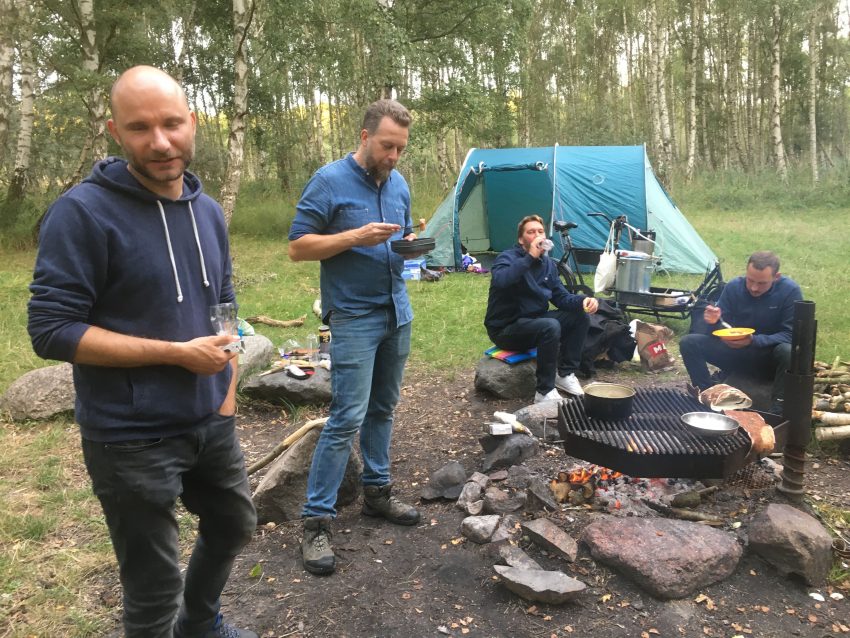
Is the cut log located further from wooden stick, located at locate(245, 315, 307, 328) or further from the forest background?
the forest background

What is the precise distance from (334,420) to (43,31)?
502 inches

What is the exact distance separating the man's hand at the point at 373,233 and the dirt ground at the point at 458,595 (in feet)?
4.59

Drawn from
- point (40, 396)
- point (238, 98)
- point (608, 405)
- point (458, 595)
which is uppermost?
point (238, 98)

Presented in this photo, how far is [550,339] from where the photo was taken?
4492 mm

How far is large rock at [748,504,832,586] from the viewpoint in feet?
7.80

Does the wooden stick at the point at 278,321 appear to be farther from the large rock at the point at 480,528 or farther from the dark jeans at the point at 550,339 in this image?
the large rock at the point at 480,528

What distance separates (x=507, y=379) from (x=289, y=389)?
1691 millimetres

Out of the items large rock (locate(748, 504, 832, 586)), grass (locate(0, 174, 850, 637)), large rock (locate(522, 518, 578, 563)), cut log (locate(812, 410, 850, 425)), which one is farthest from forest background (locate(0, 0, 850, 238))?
large rock (locate(748, 504, 832, 586))

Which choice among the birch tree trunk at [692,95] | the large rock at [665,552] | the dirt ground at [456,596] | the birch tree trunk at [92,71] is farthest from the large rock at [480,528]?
the birch tree trunk at [692,95]

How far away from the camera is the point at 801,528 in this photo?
2.44 meters

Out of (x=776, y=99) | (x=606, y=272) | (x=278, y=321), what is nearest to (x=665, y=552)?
(x=606, y=272)

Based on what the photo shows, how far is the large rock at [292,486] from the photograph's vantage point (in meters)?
2.95

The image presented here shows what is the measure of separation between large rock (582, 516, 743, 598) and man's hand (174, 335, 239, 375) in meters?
1.81

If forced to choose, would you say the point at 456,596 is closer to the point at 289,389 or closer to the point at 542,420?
the point at 542,420
